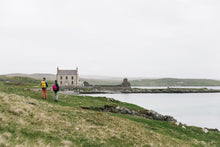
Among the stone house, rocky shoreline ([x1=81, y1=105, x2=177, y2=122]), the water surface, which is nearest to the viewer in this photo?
rocky shoreline ([x1=81, y1=105, x2=177, y2=122])

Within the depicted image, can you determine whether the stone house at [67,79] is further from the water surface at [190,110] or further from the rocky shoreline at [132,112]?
the rocky shoreline at [132,112]

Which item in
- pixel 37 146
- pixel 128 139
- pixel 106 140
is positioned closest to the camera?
pixel 37 146

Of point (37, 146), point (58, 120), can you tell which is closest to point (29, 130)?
point (37, 146)

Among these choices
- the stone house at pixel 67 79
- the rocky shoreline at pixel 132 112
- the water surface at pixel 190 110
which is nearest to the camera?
the rocky shoreline at pixel 132 112

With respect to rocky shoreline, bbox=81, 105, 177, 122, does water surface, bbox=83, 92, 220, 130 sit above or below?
below

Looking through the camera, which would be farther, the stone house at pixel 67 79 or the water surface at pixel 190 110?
the stone house at pixel 67 79

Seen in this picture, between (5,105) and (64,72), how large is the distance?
112 meters

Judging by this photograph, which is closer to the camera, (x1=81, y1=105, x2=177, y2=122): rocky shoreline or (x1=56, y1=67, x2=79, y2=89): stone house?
(x1=81, y1=105, x2=177, y2=122): rocky shoreline

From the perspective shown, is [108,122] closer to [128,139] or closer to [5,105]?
[128,139]

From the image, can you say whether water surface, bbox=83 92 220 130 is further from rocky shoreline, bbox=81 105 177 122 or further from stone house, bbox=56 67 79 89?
stone house, bbox=56 67 79 89

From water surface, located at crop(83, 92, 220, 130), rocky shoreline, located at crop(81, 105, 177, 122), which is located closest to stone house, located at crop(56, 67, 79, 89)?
water surface, located at crop(83, 92, 220, 130)

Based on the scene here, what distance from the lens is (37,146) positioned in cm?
856

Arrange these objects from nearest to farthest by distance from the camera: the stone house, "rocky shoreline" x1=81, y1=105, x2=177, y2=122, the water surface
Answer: "rocky shoreline" x1=81, y1=105, x2=177, y2=122 → the water surface → the stone house

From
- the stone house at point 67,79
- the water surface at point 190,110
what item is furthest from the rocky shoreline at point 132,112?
the stone house at point 67,79
